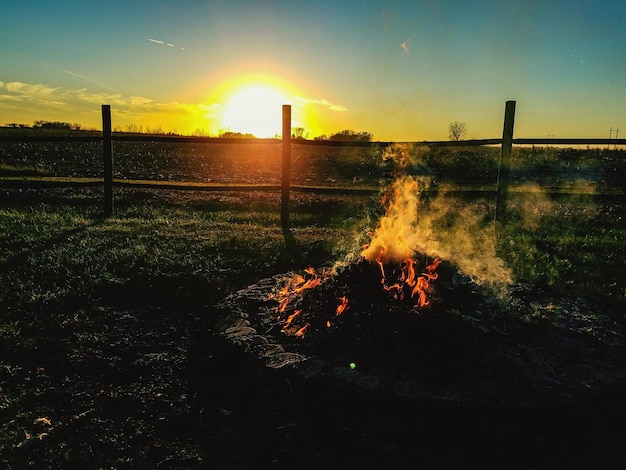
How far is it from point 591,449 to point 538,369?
0.51 metres

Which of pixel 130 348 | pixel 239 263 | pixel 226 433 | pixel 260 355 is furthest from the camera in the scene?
pixel 239 263

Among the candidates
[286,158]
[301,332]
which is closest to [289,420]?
[301,332]

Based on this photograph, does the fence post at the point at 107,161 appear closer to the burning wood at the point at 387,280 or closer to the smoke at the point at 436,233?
the smoke at the point at 436,233

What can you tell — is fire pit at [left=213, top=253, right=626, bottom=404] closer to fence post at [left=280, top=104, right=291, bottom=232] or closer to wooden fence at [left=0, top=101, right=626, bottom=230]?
wooden fence at [left=0, top=101, right=626, bottom=230]

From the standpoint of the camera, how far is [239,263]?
5.91 m

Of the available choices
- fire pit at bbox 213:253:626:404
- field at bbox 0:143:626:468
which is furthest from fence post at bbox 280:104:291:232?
fire pit at bbox 213:253:626:404

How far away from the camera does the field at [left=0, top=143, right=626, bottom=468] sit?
2.56 meters

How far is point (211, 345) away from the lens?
375 cm

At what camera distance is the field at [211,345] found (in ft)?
8.40

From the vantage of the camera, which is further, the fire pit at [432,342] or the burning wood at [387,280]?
the burning wood at [387,280]

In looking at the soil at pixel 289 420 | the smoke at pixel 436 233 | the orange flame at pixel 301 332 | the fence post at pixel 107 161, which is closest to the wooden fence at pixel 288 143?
the fence post at pixel 107 161

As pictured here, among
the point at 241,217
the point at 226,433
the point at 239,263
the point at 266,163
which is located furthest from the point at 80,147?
the point at 226,433

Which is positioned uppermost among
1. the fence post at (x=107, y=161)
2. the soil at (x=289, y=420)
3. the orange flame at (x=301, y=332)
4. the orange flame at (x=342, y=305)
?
the fence post at (x=107, y=161)

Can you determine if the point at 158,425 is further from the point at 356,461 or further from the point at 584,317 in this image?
the point at 584,317
